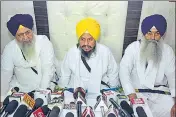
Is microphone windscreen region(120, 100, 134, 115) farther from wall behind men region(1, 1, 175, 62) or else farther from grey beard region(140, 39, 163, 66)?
wall behind men region(1, 1, 175, 62)

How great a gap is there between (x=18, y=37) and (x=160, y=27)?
1474 mm

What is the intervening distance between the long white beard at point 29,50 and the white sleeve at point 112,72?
85 cm

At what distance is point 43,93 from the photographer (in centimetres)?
215

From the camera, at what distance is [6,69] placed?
2.54 metres

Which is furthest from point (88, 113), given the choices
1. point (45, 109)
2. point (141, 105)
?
point (141, 105)

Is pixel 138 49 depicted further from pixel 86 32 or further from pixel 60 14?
pixel 60 14

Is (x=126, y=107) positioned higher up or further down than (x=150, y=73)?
further down

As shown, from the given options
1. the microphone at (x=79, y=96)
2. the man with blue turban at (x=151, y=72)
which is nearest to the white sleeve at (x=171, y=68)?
the man with blue turban at (x=151, y=72)

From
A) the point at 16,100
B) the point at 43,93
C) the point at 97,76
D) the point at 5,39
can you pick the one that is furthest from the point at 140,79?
the point at 5,39

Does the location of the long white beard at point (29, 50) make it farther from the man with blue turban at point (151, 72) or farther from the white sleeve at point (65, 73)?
the man with blue turban at point (151, 72)

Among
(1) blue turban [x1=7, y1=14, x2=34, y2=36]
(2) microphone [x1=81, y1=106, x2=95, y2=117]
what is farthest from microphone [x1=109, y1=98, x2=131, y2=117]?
(1) blue turban [x1=7, y1=14, x2=34, y2=36]

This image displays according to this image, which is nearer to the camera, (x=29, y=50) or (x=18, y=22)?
(x=18, y=22)

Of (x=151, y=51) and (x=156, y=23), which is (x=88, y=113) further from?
(x=156, y=23)

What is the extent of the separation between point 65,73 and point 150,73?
0.95 metres
